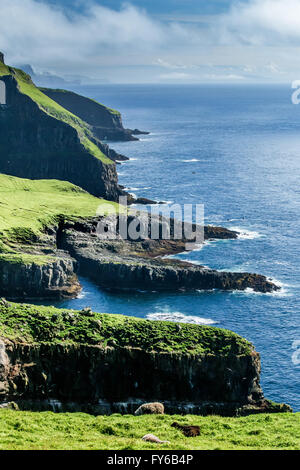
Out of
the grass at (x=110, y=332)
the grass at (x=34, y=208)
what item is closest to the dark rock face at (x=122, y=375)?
the grass at (x=110, y=332)

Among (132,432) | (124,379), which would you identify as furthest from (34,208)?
(132,432)

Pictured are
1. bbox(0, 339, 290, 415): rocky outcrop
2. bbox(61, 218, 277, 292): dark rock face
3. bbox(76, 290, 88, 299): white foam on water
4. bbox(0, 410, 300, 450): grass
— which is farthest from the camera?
bbox(61, 218, 277, 292): dark rock face

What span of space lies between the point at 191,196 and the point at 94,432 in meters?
148

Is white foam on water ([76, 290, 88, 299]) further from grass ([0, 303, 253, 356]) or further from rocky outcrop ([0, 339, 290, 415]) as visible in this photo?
rocky outcrop ([0, 339, 290, 415])

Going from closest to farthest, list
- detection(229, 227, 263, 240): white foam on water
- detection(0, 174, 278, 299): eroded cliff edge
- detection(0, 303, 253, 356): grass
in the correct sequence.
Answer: detection(0, 303, 253, 356): grass < detection(0, 174, 278, 299): eroded cliff edge < detection(229, 227, 263, 240): white foam on water

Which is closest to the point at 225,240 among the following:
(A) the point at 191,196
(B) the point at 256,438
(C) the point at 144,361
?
(A) the point at 191,196

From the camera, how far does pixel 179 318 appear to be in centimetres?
10712

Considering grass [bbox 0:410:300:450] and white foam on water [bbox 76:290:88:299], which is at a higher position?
white foam on water [bbox 76:290:88:299]

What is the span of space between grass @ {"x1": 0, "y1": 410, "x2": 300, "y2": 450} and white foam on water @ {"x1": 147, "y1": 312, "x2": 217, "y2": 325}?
135ft

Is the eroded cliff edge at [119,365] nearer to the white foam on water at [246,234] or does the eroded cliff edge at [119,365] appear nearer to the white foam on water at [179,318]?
the white foam on water at [179,318]

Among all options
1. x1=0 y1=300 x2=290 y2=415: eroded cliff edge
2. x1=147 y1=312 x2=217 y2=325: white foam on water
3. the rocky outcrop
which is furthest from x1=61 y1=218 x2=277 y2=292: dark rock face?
the rocky outcrop

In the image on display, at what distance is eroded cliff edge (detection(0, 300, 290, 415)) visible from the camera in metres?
64.9
